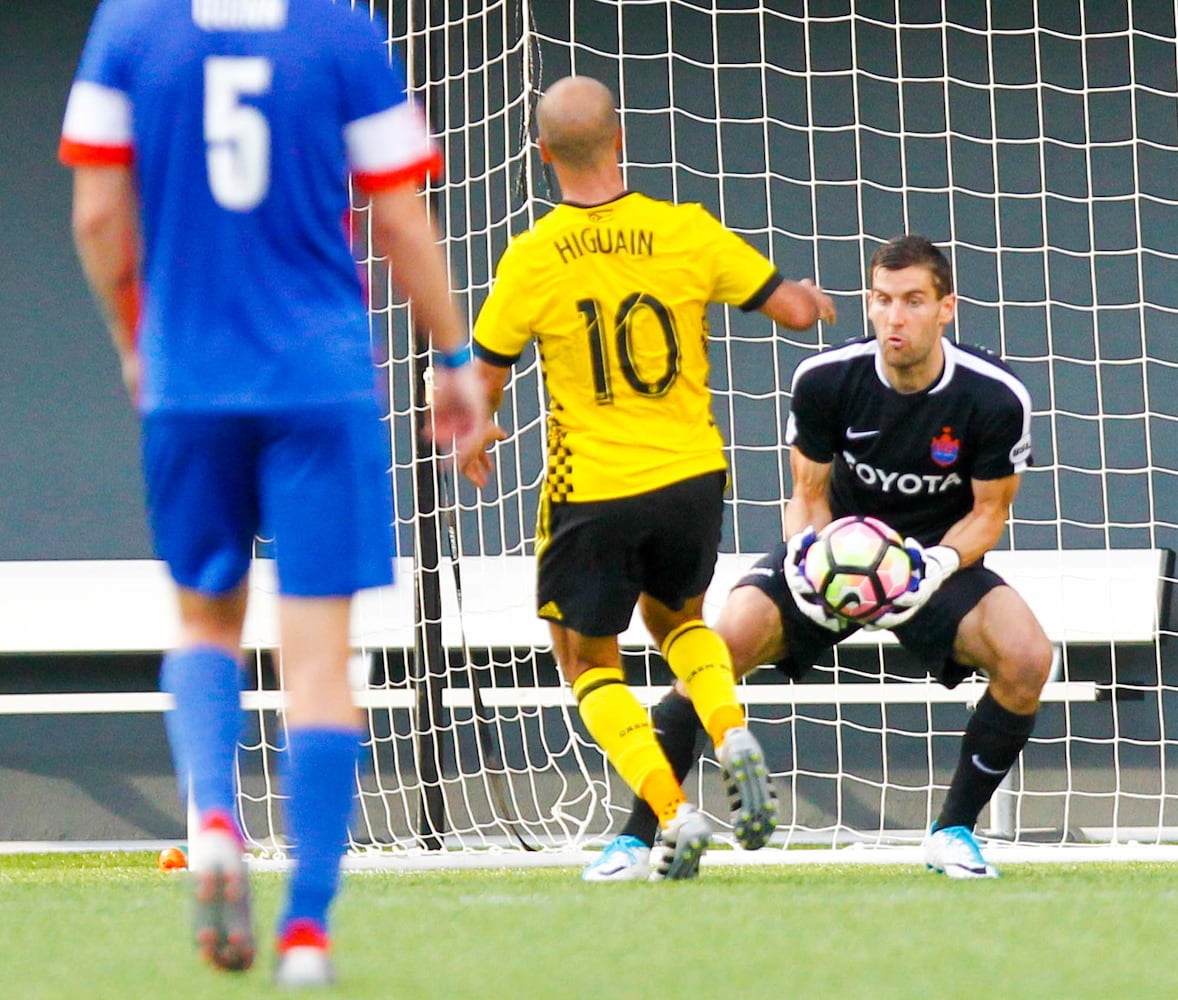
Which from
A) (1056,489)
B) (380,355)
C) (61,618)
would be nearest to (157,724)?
(61,618)

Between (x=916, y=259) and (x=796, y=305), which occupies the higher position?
(x=916, y=259)

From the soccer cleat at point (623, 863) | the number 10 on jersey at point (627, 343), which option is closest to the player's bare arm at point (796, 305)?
the number 10 on jersey at point (627, 343)

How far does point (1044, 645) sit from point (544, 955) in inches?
83.6

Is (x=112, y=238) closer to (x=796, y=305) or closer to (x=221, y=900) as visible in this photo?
(x=221, y=900)

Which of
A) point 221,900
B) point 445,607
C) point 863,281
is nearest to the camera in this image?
point 221,900

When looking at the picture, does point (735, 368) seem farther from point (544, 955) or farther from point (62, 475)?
point (544, 955)

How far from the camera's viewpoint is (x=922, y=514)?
194 inches

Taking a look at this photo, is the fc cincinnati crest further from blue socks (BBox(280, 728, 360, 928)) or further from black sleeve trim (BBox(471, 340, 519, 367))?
blue socks (BBox(280, 728, 360, 928))

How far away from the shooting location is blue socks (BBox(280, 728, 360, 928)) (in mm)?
2514

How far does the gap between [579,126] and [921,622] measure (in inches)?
57.1

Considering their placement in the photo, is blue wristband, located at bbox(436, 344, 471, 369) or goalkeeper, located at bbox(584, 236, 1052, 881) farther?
goalkeeper, located at bbox(584, 236, 1052, 881)

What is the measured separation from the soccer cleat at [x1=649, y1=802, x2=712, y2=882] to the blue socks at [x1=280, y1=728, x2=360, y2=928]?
1.68 m

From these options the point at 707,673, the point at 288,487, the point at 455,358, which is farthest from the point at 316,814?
the point at 707,673

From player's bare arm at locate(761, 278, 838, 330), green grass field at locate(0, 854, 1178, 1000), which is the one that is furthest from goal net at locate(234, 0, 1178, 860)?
green grass field at locate(0, 854, 1178, 1000)
